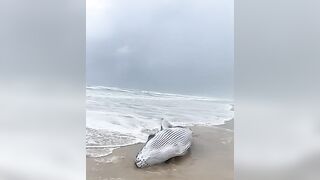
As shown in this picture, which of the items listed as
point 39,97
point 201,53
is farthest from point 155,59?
point 39,97

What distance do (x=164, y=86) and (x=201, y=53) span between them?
26 centimetres

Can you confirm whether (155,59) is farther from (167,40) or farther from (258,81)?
(258,81)

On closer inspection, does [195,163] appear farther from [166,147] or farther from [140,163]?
[140,163]

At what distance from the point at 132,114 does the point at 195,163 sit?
0.42 metres

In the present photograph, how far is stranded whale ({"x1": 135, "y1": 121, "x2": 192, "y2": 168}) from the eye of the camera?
1968mm

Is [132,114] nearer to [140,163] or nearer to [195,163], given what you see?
[140,163]

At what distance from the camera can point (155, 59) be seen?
2.00 metres

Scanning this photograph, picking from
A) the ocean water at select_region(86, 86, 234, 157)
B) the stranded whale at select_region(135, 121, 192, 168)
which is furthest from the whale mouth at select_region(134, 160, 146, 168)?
the ocean water at select_region(86, 86, 234, 157)

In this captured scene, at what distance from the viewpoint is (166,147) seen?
198 cm

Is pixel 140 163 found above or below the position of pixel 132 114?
below

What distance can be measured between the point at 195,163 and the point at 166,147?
0.56ft

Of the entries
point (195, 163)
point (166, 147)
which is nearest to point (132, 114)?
point (166, 147)

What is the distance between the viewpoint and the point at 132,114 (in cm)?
202

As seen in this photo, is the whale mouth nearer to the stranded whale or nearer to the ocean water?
the stranded whale
